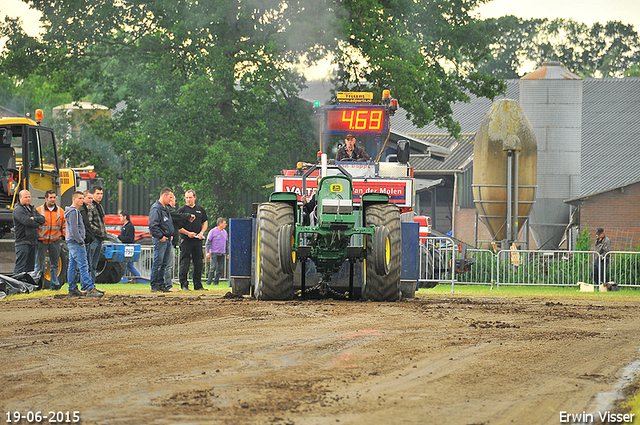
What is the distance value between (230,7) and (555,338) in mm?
18572

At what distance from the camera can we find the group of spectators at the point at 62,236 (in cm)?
1417

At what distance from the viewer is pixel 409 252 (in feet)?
43.7

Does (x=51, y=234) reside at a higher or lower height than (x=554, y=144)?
lower

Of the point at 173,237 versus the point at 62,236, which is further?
the point at 173,237

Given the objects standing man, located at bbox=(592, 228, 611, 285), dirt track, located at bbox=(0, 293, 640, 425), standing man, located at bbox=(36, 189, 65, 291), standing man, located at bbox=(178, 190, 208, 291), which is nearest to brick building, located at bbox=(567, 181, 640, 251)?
standing man, located at bbox=(592, 228, 611, 285)

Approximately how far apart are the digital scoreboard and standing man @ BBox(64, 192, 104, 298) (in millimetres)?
4697

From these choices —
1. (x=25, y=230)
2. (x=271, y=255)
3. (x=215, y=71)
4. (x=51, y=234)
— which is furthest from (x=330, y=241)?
(x=215, y=71)

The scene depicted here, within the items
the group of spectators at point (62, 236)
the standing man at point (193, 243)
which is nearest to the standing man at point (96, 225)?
the group of spectators at point (62, 236)

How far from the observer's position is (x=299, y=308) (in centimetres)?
1123

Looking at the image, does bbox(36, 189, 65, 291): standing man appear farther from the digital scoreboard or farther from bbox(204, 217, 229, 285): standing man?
bbox(204, 217, 229, 285): standing man

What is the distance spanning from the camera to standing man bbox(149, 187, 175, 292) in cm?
1591

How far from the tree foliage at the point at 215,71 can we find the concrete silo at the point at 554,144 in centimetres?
360

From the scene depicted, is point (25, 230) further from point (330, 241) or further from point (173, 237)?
point (330, 241)

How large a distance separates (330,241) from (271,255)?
0.92 metres
